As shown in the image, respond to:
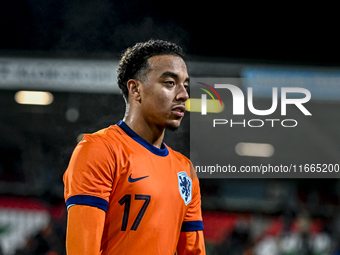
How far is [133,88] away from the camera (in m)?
Answer: 1.34

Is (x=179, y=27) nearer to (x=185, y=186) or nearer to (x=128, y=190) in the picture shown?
(x=185, y=186)

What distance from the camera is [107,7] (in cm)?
261

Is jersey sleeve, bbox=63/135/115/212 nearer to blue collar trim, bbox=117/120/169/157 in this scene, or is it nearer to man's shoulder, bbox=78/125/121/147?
man's shoulder, bbox=78/125/121/147

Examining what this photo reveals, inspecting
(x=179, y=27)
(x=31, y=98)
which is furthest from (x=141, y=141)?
(x=31, y=98)

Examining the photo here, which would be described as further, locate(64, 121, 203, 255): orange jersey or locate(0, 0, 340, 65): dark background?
locate(0, 0, 340, 65): dark background

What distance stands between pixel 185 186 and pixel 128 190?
0.85 ft

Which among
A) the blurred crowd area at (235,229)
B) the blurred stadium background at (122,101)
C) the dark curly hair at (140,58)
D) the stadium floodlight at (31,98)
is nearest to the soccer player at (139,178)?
the dark curly hair at (140,58)

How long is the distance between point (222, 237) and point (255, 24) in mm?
2632

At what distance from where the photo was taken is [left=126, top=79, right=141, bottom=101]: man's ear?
1317 millimetres

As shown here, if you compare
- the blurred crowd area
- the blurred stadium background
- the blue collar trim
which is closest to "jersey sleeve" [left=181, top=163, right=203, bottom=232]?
the blue collar trim

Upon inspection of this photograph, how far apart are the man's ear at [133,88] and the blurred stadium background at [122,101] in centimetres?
111

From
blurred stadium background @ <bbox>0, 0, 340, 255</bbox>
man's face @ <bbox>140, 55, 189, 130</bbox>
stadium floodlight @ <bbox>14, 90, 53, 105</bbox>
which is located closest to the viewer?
man's face @ <bbox>140, 55, 189, 130</bbox>

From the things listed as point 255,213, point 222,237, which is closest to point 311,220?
point 255,213

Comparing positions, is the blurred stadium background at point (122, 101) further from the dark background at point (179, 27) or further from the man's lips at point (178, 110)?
the man's lips at point (178, 110)
